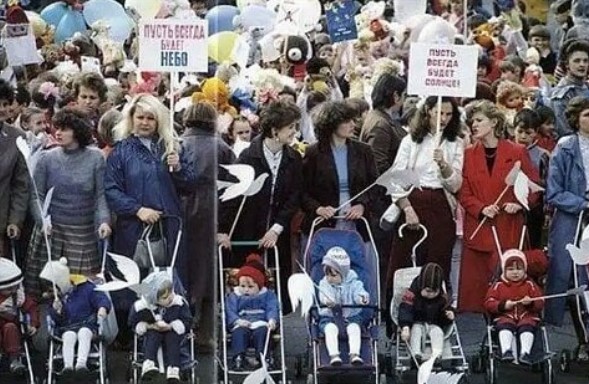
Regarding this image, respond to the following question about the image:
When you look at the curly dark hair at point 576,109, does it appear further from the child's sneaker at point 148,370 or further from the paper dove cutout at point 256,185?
the child's sneaker at point 148,370

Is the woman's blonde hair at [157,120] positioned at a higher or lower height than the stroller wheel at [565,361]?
higher

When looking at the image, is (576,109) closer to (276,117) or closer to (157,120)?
(276,117)

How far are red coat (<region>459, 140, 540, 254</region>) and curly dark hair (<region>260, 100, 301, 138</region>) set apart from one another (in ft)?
3.80

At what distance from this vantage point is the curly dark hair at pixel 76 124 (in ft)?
42.3

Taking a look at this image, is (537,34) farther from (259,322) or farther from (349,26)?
(259,322)

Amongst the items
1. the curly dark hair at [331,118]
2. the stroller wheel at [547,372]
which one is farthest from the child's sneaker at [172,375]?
the stroller wheel at [547,372]

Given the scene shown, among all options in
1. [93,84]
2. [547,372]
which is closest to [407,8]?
[93,84]

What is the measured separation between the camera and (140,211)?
41.6 feet

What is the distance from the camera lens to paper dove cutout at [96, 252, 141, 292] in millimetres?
12094

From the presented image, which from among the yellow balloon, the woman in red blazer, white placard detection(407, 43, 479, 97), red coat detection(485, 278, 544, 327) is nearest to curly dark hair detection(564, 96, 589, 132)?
the woman in red blazer

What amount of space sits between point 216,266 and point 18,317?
127 centimetres

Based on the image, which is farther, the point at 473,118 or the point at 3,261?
the point at 473,118

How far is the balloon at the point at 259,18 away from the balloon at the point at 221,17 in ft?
0.82

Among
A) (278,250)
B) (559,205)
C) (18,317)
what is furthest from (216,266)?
(559,205)
